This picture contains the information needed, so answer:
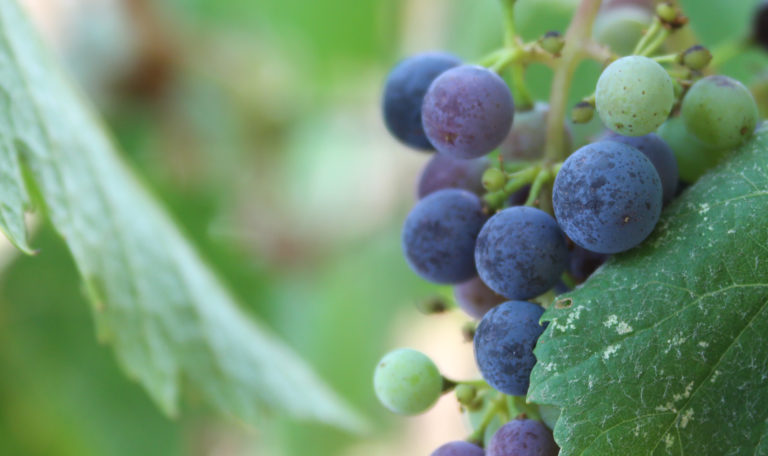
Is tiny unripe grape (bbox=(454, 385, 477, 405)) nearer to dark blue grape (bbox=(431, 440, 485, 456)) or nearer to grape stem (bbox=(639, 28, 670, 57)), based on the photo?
dark blue grape (bbox=(431, 440, 485, 456))

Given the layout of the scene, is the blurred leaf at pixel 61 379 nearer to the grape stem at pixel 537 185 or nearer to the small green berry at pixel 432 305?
the small green berry at pixel 432 305

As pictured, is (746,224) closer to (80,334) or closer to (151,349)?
(151,349)

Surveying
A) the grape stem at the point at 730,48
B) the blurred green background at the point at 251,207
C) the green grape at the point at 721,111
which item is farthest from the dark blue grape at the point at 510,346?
the blurred green background at the point at 251,207

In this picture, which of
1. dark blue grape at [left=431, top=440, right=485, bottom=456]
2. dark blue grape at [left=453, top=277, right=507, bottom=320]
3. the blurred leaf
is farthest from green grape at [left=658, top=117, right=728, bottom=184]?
the blurred leaf

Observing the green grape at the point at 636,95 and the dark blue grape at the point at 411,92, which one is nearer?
the green grape at the point at 636,95

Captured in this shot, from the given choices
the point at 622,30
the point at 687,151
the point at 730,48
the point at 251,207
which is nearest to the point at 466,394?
the point at 687,151

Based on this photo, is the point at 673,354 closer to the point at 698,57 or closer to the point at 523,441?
the point at 523,441
